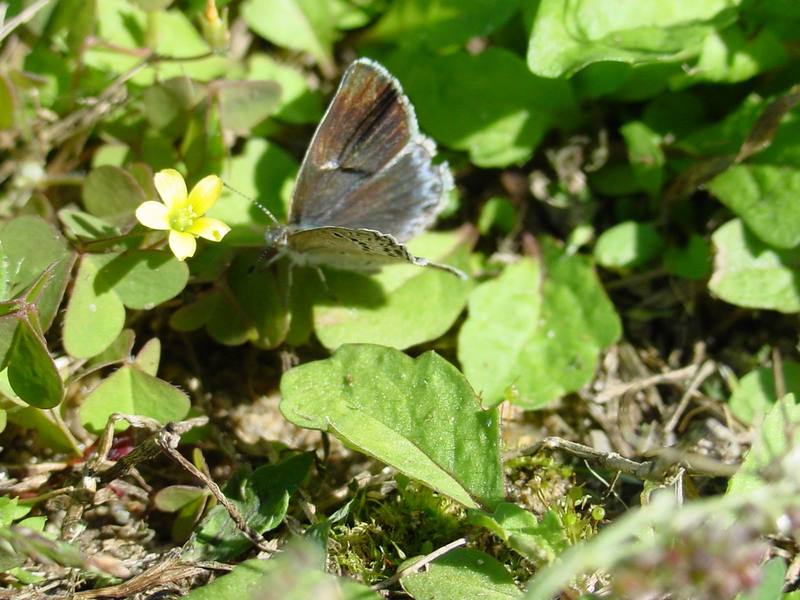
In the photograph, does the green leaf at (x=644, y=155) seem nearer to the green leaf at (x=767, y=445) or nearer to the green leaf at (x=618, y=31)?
the green leaf at (x=618, y=31)

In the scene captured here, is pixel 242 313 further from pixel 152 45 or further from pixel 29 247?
pixel 152 45

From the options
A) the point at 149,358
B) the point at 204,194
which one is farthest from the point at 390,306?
the point at 149,358

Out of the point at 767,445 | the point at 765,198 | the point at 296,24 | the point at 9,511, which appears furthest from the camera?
the point at 296,24

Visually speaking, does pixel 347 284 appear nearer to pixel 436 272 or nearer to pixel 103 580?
pixel 436 272

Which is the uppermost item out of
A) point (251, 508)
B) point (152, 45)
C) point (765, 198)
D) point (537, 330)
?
point (152, 45)

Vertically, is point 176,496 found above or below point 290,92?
below

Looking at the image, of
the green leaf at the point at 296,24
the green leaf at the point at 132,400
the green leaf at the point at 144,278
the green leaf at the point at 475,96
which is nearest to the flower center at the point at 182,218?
the green leaf at the point at 144,278
